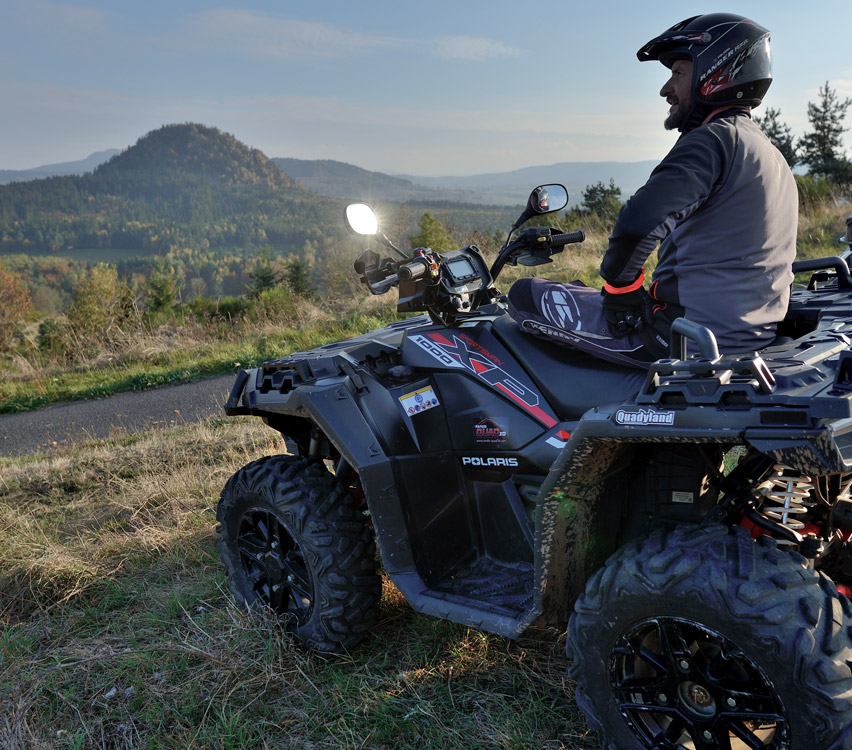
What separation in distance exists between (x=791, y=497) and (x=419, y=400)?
4.86 feet

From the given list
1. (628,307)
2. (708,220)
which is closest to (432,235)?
(628,307)

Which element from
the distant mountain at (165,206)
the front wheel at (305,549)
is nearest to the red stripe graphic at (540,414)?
the front wheel at (305,549)

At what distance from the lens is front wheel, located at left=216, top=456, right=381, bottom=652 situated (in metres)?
3.02

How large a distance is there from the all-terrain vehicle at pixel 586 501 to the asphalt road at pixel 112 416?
5805mm

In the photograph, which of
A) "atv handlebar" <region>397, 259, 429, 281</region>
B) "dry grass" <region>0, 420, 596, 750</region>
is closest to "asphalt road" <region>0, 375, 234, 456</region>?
"dry grass" <region>0, 420, 596, 750</region>

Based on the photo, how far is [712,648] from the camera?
1968 mm

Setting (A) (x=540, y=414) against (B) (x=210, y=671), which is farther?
(B) (x=210, y=671)

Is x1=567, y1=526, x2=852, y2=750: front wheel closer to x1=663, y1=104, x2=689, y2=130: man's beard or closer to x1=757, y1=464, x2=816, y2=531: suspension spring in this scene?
x1=757, y1=464, x2=816, y2=531: suspension spring

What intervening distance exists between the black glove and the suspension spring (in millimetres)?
716

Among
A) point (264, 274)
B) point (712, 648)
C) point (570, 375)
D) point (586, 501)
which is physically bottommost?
point (264, 274)

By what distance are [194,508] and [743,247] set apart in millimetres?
3981

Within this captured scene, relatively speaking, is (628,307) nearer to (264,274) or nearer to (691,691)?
(691,691)

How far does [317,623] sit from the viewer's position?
121 inches

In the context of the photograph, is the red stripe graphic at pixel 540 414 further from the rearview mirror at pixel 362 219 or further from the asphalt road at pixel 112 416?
the asphalt road at pixel 112 416
